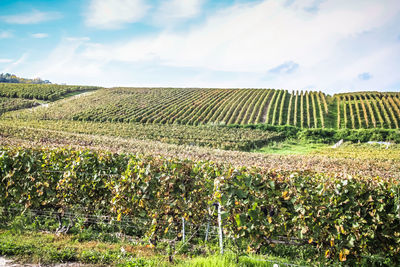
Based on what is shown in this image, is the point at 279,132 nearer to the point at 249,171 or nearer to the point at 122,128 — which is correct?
the point at 122,128

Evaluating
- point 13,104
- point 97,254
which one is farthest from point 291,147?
point 13,104

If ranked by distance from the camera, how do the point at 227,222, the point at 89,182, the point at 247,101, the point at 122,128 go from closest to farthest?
the point at 227,222 → the point at 89,182 → the point at 122,128 → the point at 247,101

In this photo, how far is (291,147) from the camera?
36.8 m

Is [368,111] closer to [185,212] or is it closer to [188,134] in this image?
[188,134]

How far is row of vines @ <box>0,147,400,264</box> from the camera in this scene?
5344 millimetres

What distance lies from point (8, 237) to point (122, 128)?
120ft

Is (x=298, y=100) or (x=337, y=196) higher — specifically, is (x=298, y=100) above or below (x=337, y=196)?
above

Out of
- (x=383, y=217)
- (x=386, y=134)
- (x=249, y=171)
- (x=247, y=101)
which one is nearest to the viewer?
(x=383, y=217)

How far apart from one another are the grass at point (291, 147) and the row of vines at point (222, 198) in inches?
1080

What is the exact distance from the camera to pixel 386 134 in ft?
130

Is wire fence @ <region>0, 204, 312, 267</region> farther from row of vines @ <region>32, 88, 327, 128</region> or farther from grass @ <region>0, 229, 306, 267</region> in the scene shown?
row of vines @ <region>32, 88, 327, 128</region>

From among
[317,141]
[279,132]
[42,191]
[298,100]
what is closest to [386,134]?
[317,141]

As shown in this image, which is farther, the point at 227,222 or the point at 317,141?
the point at 317,141

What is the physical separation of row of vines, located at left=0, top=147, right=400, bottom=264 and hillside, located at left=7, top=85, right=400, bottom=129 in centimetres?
4009
